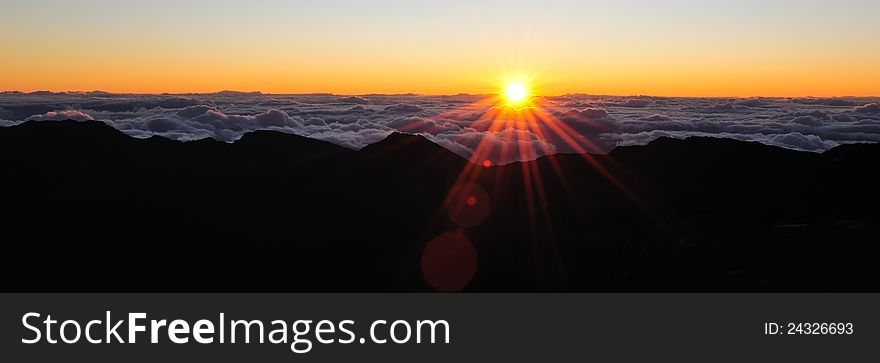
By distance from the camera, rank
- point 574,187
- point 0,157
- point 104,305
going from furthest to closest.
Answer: point 0,157, point 574,187, point 104,305

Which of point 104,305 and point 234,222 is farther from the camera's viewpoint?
point 234,222

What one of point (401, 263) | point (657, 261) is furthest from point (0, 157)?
point (657, 261)

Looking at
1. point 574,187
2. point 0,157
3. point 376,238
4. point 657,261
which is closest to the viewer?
point 657,261

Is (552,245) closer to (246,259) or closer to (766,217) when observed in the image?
(766,217)

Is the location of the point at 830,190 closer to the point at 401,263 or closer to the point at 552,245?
the point at 552,245

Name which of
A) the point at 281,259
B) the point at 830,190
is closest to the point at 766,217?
the point at 830,190

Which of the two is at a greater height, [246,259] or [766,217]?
[766,217]
